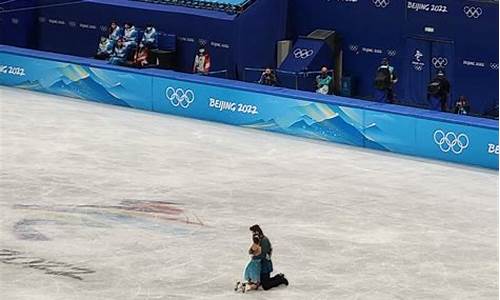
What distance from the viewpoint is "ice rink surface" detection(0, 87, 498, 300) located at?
2862 centimetres

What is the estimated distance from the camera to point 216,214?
1335 inches

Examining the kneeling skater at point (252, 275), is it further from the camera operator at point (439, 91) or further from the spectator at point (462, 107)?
the camera operator at point (439, 91)

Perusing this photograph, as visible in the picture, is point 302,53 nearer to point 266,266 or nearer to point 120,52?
point 120,52

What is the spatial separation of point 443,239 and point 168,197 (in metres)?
6.97

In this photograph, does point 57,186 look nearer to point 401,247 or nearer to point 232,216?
point 232,216

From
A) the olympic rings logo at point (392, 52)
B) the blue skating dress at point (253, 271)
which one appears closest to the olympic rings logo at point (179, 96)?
the olympic rings logo at point (392, 52)

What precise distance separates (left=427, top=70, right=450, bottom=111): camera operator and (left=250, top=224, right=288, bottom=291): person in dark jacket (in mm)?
17494

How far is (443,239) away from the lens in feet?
105

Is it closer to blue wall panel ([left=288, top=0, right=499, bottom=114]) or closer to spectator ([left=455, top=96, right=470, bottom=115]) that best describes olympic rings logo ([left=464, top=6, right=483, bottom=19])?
blue wall panel ([left=288, top=0, right=499, bottom=114])

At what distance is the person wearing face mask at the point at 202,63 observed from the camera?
4853 cm

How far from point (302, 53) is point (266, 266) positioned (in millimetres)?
21166

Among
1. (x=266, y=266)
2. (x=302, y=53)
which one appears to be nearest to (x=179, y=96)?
(x=302, y=53)

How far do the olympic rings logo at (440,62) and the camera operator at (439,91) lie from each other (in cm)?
123

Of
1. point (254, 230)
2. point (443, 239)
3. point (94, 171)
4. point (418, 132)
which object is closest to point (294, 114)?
point (418, 132)
